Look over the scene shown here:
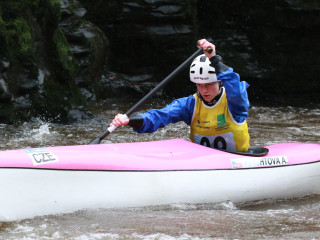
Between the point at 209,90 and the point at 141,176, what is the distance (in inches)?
43.9

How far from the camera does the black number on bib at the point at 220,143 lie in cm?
559

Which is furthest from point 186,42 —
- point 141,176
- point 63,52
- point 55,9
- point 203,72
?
point 141,176

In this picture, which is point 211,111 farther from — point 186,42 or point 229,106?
point 186,42

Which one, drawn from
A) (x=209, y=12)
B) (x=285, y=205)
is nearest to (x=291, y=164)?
(x=285, y=205)

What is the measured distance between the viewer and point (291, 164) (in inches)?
219

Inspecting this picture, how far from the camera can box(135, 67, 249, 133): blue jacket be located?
5379 millimetres

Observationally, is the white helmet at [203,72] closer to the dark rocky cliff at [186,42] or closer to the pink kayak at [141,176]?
the pink kayak at [141,176]

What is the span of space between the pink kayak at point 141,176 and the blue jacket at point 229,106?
30 centimetres

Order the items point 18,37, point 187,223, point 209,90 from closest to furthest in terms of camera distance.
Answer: point 187,223
point 209,90
point 18,37

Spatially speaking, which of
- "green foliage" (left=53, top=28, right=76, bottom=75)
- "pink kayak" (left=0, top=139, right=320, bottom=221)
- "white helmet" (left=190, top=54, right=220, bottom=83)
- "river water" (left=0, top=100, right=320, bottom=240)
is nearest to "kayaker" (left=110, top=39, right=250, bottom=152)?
"white helmet" (left=190, top=54, right=220, bottom=83)

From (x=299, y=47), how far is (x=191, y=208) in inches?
285

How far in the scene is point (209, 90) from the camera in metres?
5.46

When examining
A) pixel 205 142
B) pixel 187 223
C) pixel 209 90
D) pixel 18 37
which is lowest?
pixel 187 223

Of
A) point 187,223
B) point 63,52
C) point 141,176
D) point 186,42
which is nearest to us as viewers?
point 187,223
